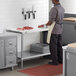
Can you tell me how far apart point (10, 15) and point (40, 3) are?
96cm

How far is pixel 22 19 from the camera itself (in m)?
5.91

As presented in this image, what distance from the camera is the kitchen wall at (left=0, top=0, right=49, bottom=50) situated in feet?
18.3

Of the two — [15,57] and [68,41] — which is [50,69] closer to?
[15,57]

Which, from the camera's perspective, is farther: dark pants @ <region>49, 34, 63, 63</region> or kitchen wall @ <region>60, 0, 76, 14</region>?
kitchen wall @ <region>60, 0, 76, 14</region>

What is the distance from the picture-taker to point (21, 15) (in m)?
5.88

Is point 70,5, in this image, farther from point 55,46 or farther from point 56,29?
point 55,46

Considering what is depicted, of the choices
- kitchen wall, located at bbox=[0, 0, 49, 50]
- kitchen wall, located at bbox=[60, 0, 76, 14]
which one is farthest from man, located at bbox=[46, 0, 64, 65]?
kitchen wall, located at bbox=[60, 0, 76, 14]

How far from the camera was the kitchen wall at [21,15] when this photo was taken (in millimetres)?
5570

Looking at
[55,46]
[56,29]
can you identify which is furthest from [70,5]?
[55,46]

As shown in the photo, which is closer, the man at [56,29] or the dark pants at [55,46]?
the man at [56,29]

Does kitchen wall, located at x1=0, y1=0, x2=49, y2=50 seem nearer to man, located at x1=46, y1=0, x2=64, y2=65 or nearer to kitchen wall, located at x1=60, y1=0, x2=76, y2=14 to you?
man, located at x1=46, y1=0, x2=64, y2=65

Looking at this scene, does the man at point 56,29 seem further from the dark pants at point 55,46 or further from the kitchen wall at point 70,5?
the kitchen wall at point 70,5

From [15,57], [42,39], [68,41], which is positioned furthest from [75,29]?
[15,57]

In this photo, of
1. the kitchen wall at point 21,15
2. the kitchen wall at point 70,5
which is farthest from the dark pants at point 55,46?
the kitchen wall at point 70,5
